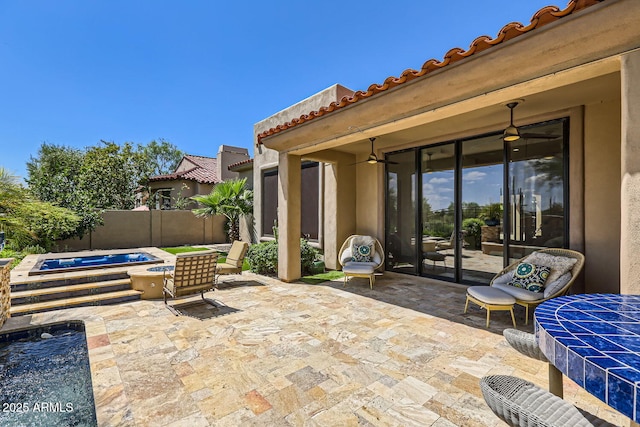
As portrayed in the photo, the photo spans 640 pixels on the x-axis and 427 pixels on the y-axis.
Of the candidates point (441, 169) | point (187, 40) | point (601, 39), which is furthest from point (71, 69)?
point (601, 39)

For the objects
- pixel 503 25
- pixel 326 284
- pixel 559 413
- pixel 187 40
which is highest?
pixel 187 40

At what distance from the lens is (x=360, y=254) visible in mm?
8906

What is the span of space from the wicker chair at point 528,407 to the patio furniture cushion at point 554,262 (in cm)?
464

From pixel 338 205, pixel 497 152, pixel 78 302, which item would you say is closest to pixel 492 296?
pixel 497 152

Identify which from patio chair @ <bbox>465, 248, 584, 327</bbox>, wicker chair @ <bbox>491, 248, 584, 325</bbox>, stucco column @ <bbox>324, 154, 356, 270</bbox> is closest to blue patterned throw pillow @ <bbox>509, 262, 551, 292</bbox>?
patio chair @ <bbox>465, 248, 584, 327</bbox>

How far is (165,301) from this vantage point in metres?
6.78

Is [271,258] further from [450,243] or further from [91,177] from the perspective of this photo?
[91,177]

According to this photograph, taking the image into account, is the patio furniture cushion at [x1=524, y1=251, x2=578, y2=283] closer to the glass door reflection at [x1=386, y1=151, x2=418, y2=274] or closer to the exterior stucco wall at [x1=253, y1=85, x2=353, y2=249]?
the glass door reflection at [x1=386, y1=151, x2=418, y2=274]

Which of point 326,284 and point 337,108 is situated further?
point 326,284

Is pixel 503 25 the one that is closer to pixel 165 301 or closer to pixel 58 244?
pixel 165 301

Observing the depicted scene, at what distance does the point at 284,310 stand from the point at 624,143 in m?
5.79

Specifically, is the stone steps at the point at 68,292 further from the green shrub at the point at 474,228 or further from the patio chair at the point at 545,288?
the green shrub at the point at 474,228

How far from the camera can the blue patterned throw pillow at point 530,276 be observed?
549cm

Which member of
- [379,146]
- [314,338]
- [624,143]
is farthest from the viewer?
[379,146]
